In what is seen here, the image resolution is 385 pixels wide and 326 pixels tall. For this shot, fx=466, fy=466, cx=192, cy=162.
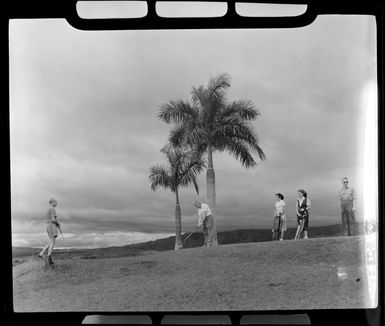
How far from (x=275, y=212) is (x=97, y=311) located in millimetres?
1194

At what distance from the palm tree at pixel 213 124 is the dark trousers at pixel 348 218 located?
656 millimetres

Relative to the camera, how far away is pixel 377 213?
214 cm

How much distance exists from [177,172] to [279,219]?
73 cm

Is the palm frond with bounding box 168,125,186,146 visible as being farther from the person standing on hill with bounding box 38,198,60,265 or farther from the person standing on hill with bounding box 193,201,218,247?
the person standing on hill with bounding box 38,198,60,265

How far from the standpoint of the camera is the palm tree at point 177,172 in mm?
2988

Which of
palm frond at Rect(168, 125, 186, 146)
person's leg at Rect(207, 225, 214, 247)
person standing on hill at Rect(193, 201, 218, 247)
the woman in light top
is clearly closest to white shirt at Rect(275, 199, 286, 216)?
the woman in light top

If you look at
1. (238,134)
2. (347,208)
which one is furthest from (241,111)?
(347,208)

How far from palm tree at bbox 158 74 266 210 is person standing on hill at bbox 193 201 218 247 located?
64mm

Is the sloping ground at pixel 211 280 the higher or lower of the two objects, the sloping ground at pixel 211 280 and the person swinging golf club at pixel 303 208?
the lower

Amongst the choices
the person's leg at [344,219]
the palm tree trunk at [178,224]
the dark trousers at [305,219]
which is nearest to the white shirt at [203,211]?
the palm tree trunk at [178,224]

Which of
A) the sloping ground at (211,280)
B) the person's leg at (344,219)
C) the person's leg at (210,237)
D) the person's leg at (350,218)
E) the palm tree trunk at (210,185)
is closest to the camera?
the sloping ground at (211,280)

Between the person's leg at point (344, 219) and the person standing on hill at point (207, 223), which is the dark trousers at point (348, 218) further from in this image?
the person standing on hill at point (207, 223)

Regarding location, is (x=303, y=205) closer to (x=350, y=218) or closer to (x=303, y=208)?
(x=303, y=208)

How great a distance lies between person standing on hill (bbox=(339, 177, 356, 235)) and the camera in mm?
2482
